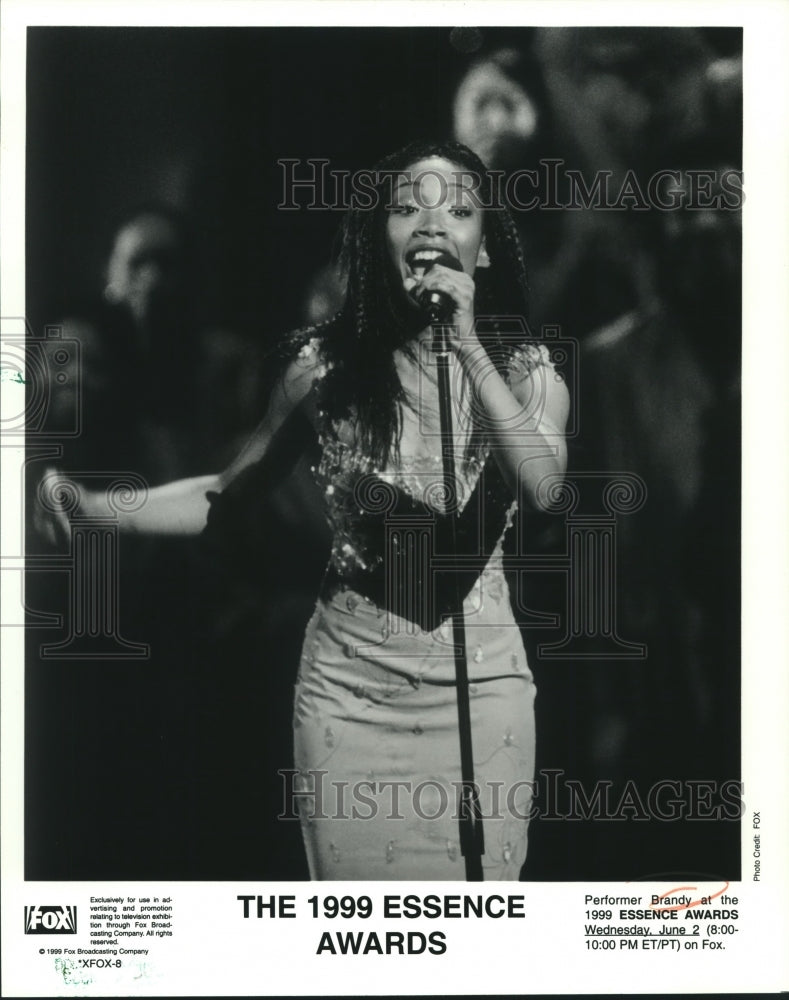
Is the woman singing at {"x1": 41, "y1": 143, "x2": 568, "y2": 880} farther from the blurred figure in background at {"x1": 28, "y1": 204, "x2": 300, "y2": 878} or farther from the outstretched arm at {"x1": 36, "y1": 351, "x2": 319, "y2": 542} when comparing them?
the blurred figure in background at {"x1": 28, "y1": 204, "x2": 300, "y2": 878}

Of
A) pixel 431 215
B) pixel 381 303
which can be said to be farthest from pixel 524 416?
pixel 431 215

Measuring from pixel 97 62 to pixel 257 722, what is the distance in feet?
7.00

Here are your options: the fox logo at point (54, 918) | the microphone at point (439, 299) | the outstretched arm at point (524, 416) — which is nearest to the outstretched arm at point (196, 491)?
the microphone at point (439, 299)

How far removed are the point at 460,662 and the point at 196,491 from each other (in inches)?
38.4

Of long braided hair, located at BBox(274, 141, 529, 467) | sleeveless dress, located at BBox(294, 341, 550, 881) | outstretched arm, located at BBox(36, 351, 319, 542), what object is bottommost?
sleeveless dress, located at BBox(294, 341, 550, 881)

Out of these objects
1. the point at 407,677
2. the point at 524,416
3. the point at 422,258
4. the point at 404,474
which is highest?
the point at 422,258

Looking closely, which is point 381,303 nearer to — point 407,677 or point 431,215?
point 431,215

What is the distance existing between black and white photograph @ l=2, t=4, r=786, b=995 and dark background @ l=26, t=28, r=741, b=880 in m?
0.01

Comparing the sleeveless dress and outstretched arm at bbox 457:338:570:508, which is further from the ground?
outstretched arm at bbox 457:338:570:508

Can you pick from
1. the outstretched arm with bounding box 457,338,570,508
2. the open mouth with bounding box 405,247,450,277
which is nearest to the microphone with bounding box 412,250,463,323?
the open mouth with bounding box 405,247,450,277

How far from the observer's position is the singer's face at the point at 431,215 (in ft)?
10.2

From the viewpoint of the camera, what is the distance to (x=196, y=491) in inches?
124

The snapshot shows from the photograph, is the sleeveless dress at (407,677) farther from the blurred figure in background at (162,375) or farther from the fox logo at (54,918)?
the fox logo at (54,918)

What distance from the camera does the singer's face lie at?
10.2 ft
